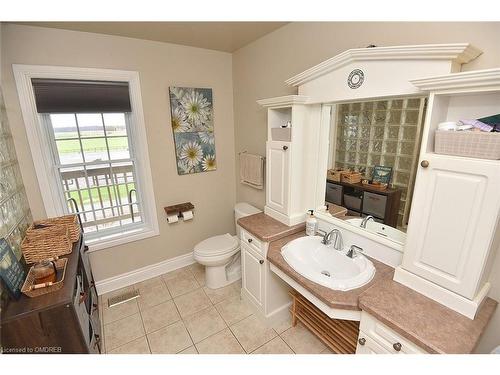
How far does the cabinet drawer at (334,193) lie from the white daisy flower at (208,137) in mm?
1447

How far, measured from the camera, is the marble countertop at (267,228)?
1.77 meters

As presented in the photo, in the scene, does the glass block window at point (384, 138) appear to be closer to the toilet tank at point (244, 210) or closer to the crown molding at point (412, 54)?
the crown molding at point (412, 54)

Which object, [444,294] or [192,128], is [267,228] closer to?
[444,294]

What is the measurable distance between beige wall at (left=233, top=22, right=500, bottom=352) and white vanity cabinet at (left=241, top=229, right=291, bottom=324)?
0.71m

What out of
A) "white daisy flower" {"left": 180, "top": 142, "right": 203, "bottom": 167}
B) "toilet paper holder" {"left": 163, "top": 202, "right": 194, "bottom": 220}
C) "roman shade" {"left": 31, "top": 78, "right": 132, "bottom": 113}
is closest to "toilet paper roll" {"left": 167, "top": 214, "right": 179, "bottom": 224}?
"toilet paper holder" {"left": 163, "top": 202, "right": 194, "bottom": 220}

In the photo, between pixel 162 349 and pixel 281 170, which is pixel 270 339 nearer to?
pixel 162 349

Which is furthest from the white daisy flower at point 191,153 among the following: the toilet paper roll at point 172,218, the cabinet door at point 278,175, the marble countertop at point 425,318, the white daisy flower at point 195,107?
the marble countertop at point 425,318

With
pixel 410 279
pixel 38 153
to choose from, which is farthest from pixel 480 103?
pixel 38 153

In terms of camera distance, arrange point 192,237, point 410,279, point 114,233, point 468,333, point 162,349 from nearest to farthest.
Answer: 1. point 468,333
2. point 410,279
3. point 162,349
4. point 114,233
5. point 192,237

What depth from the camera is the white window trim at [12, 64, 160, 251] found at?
5.98 ft

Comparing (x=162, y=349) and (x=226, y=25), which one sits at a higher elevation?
(x=226, y=25)

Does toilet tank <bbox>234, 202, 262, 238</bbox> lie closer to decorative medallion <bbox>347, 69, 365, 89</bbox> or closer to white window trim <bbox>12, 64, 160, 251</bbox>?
white window trim <bbox>12, 64, 160, 251</bbox>

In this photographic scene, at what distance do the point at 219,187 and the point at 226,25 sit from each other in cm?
168

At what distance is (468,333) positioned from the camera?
959 mm
